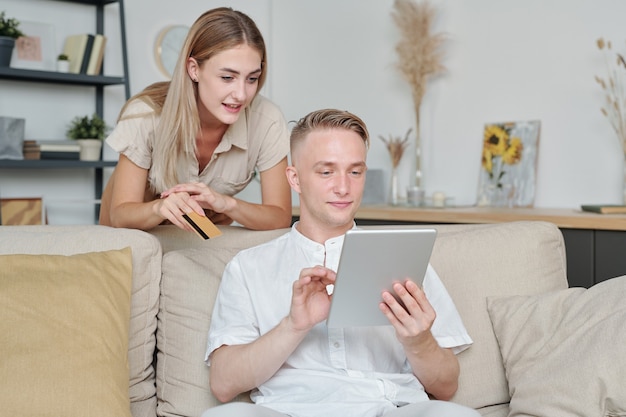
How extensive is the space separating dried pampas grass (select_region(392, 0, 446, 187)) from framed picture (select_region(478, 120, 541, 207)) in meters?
0.37

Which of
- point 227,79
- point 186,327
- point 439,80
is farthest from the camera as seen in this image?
point 439,80

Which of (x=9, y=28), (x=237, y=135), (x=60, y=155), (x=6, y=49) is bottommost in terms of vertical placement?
(x=60, y=155)

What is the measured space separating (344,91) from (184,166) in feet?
8.21

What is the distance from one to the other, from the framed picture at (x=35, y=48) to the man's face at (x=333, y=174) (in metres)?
2.93

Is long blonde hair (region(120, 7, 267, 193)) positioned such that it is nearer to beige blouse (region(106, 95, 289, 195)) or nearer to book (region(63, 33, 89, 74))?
beige blouse (region(106, 95, 289, 195))

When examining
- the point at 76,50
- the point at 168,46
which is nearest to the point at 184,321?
the point at 76,50

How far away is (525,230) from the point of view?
2.21m

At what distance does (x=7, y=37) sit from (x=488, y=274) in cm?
293

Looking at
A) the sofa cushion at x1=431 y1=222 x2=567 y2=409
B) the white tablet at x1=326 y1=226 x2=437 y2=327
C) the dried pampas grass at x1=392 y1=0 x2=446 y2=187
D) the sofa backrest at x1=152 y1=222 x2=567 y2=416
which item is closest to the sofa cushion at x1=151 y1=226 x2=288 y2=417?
the sofa backrest at x1=152 y1=222 x2=567 y2=416

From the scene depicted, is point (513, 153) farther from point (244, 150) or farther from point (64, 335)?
point (64, 335)

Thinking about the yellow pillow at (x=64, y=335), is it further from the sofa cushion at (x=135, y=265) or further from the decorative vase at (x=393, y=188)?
the decorative vase at (x=393, y=188)

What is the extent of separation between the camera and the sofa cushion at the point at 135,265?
1.94 meters

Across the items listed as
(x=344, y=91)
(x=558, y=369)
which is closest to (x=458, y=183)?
(x=344, y=91)

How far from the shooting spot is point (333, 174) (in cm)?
183
